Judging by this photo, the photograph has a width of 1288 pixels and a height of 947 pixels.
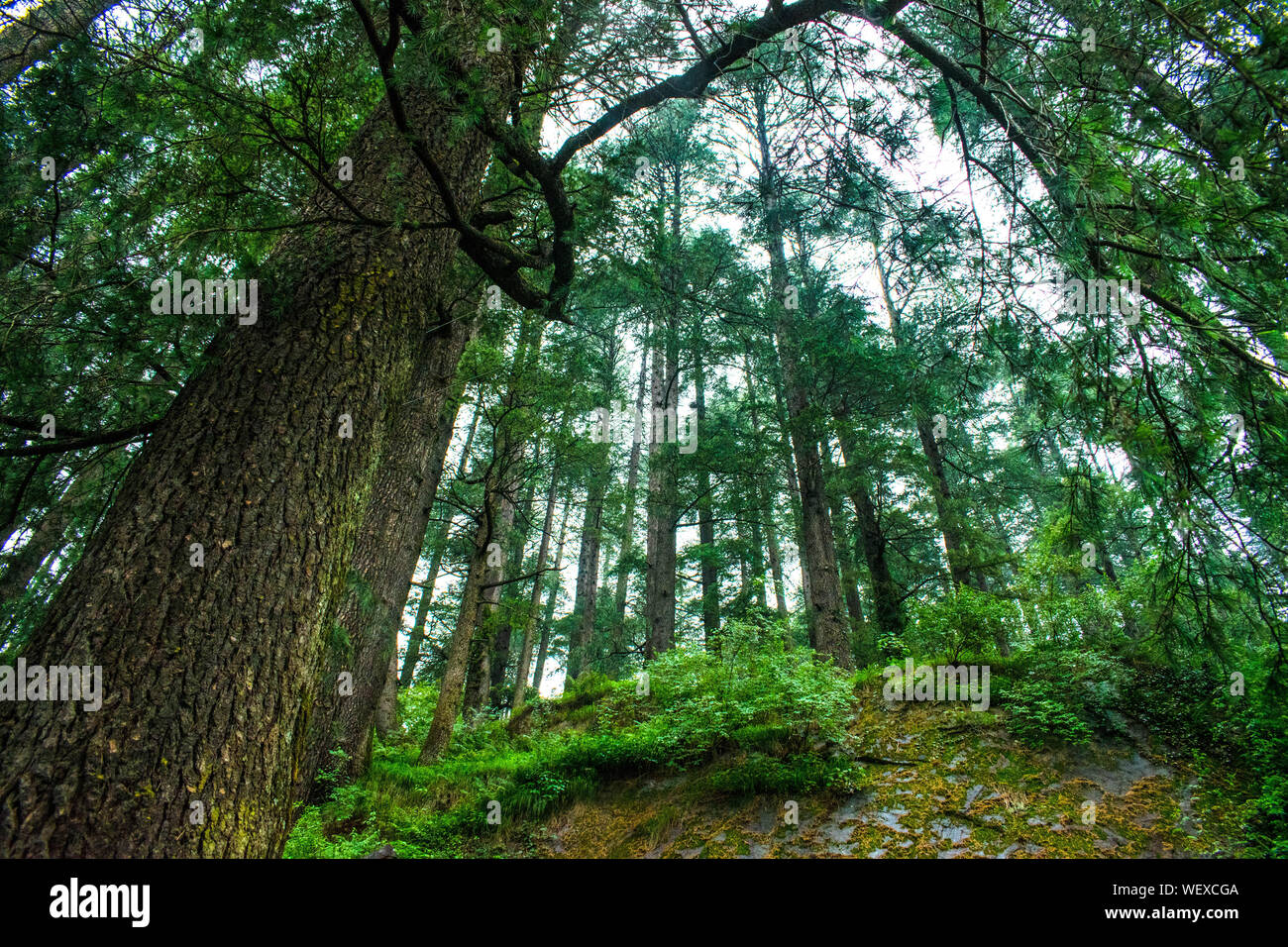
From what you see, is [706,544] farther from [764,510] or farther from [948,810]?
[948,810]

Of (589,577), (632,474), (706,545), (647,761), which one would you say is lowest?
(647,761)

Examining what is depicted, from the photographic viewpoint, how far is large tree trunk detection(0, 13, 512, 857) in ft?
5.33

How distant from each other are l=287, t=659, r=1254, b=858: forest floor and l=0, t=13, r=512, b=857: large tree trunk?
3.01 meters

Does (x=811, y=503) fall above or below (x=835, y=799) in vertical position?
above

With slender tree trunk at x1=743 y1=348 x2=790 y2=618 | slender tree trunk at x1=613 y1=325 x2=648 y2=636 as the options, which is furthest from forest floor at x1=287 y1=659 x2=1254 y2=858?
slender tree trunk at x1=613 y1=325 x2=648 y2=636

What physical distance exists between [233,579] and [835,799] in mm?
4566

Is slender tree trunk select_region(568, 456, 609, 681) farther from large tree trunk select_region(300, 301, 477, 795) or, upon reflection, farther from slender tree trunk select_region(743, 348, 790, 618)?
large tree trunk select_region(300, 301, 477, 795)

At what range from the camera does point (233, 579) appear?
200cm

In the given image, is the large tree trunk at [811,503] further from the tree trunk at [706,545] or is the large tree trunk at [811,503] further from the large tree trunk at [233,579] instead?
the large tree trunk at [233,579]

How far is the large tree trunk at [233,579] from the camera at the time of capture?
1.62 metres

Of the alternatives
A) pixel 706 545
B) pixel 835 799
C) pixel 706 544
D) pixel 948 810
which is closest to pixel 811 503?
pixel 706 545

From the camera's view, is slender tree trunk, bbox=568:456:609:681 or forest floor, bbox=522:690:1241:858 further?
slender tree trunk, bbox=568:456:609:681

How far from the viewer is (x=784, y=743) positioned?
5.21 metres

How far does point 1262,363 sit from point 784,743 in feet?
14.2
